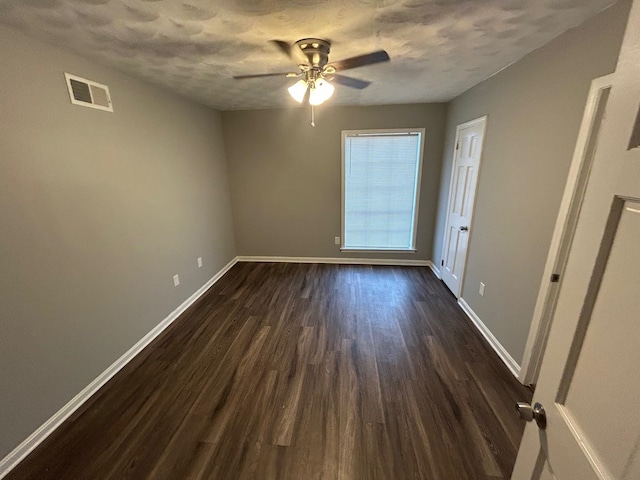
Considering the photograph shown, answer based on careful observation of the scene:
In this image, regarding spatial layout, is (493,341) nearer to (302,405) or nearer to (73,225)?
(302,405)

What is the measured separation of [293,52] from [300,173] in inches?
88.5

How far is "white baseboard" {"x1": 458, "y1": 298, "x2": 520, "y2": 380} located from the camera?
6.90 ft

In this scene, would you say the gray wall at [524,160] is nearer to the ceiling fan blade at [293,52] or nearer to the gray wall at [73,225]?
the ceiling fan blade at [293,52]

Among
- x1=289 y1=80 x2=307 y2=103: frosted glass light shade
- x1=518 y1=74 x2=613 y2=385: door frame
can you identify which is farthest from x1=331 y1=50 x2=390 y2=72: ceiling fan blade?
x1=518 y1=74 x2=613 y2=385: door frame

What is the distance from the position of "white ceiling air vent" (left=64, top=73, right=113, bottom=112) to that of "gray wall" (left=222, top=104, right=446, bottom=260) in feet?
6.65

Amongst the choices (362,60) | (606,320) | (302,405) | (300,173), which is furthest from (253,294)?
(606,320)

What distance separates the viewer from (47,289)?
5.48 feet

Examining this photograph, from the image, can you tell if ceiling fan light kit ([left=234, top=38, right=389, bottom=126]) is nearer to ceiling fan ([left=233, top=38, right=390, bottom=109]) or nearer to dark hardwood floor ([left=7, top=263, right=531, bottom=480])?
ceiling fan ([left=233, top=38, right=390, bottom=109])

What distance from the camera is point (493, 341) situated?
2.39 meters

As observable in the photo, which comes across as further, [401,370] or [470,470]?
[401,370]

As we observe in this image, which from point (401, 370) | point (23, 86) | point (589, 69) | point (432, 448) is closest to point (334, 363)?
point (401, 370)

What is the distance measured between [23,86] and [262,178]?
8.95 feet

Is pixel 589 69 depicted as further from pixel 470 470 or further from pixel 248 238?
pixel 248 238

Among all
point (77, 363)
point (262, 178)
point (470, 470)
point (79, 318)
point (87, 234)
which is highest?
point (262, 178)
